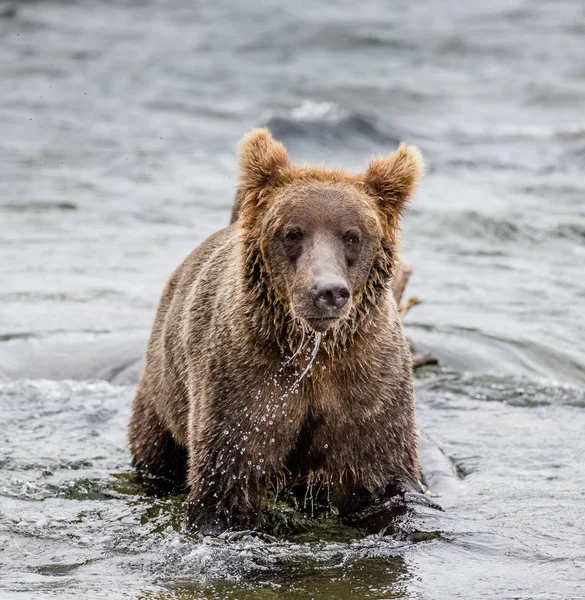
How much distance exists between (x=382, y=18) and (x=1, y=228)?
16.4m

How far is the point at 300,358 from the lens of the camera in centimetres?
593

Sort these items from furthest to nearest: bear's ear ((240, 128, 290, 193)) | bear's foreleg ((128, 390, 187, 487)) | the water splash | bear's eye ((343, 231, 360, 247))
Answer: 1. bear's foreleg ((128, 390, 187, 487))
2. bear's ear ((240, 128, 290, 193))
3. the water splash
4. bear's eye ((343, 231, 360, 247))

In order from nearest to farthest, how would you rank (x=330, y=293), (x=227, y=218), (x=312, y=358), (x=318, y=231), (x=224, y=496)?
(x=330, y=293) → (x=318, y=231) → (x=312, y=358) → (x=224, y=496) → (x=227, y=218)

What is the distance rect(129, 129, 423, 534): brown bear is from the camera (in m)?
5.77

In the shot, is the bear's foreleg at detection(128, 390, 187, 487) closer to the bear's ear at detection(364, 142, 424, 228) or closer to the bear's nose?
the bear's ear at detection(364, 142, 424, 228)

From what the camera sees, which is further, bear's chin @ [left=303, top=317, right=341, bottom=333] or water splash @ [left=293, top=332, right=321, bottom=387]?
water splash @ [left=293, top=332, right=321, bottom=387]

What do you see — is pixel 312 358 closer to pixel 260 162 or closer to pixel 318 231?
pixel 318 231

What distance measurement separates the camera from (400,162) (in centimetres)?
605

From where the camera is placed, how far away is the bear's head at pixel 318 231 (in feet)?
18.1

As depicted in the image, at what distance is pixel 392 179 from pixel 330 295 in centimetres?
98

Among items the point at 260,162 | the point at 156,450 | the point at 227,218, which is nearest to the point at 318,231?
the point at 260,162

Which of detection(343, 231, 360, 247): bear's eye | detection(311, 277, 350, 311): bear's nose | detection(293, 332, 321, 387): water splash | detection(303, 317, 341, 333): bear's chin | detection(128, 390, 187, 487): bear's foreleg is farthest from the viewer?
detection(128, 390, 187, 487): bear's foreleg

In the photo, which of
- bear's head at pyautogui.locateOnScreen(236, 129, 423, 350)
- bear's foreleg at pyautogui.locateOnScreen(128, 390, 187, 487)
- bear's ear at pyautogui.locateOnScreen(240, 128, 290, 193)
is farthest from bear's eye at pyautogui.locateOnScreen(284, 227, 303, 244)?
bear's foreleg at pyautogui.locateOnScreen(128, 390, 187, 487)

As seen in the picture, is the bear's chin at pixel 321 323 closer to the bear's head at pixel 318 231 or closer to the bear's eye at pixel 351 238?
the bear's head at pixel 318 231
